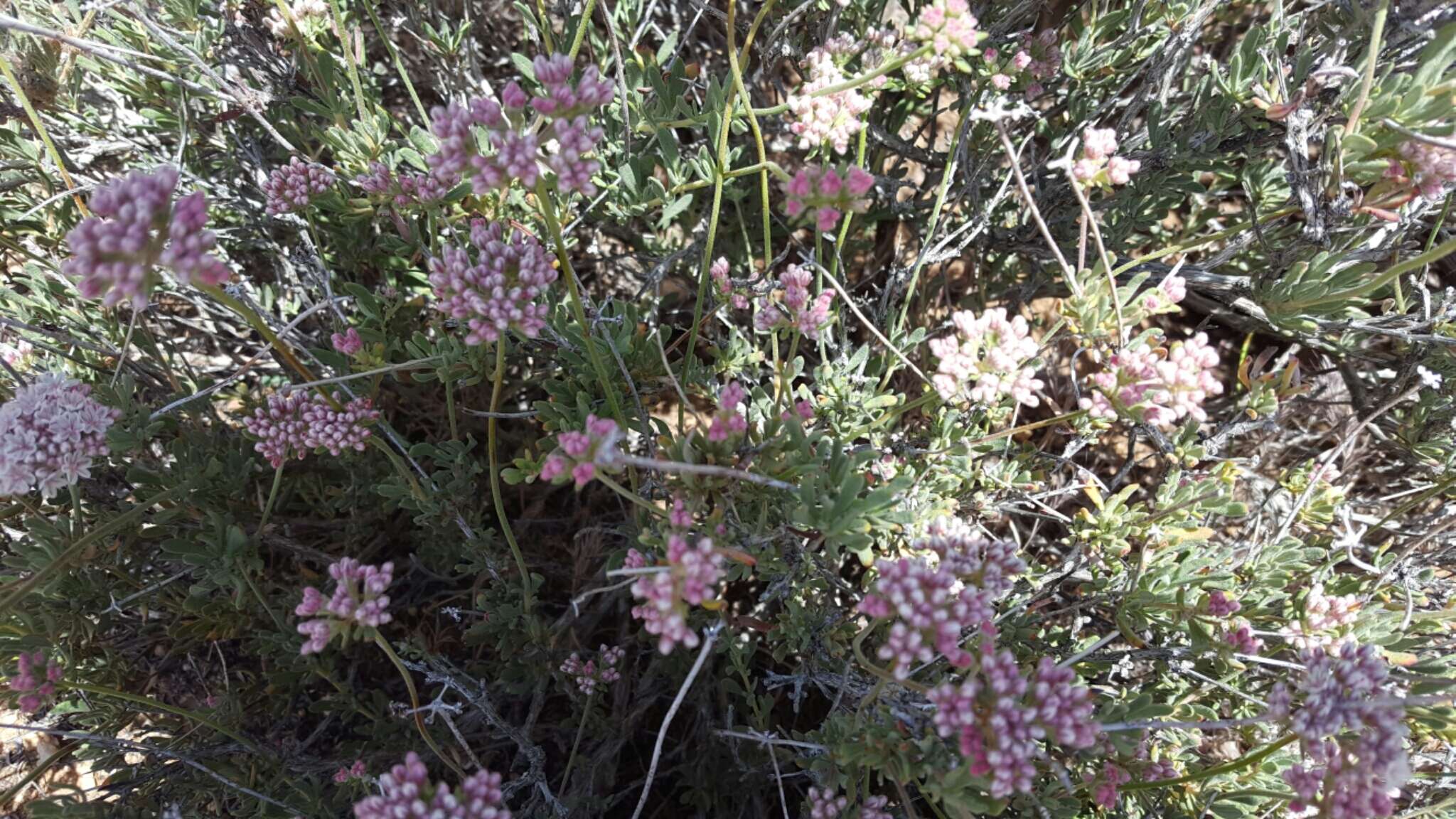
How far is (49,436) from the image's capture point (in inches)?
82.4

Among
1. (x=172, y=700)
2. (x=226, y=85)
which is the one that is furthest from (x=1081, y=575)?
(x=172, y=700)

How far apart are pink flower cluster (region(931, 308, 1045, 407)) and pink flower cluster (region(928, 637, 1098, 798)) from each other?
68 cm

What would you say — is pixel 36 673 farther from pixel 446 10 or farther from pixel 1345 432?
pixel 1345 432

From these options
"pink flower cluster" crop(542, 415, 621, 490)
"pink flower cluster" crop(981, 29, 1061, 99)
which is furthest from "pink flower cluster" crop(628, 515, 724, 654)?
"pink flower cluster" crop(981, 29, 1061, 99)

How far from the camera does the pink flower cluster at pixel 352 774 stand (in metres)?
2.30

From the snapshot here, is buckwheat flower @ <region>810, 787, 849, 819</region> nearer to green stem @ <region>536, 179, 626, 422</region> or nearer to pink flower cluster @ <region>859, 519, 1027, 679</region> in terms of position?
pink flower cluster @ <region>859, 519, 1027, 679</region>

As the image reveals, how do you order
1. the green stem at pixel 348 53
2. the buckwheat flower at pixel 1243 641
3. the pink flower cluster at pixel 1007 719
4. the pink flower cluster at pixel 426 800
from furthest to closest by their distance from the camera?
1. the green stem at pixel 348 53
2. the buckwheat flower at pixel 1243 641
3. the pink flower cluster at pixel 426 800
4. the pink flower cluster at pixel 1007 719

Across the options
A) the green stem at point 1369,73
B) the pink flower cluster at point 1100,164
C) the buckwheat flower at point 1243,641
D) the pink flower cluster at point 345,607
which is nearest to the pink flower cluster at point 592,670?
the pink flower cluster at point 345,607

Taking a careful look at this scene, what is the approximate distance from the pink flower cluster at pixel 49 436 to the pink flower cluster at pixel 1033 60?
2.75 meters

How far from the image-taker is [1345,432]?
2979mm

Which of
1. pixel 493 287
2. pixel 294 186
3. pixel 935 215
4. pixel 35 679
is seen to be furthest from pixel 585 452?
pixel 35 679

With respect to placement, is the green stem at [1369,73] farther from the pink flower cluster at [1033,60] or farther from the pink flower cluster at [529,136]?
the pink flower cluster at [529,136]

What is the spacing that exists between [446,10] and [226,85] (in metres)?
1.36

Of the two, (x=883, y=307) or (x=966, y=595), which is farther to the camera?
(x=883, y=307)
